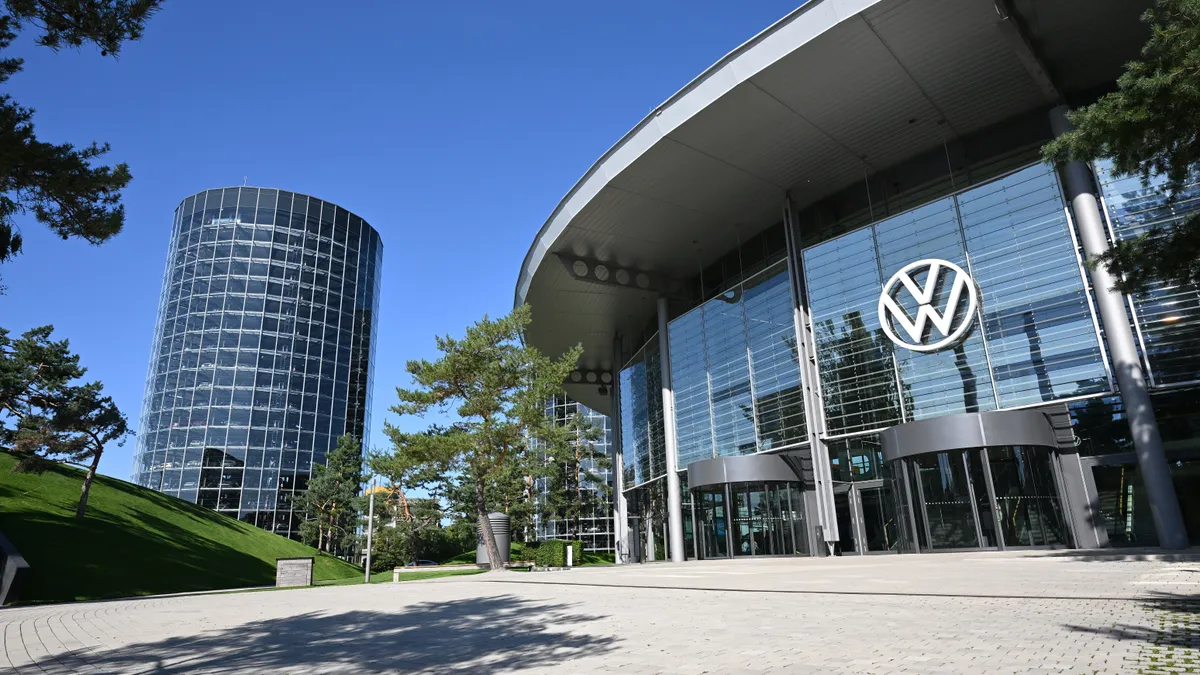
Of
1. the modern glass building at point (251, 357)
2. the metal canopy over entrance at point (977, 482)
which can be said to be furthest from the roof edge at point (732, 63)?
the modern glass building at point (251, 357)

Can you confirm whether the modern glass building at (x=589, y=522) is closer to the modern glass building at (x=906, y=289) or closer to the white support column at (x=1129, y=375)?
the modern glass building at (x=906, y=289)

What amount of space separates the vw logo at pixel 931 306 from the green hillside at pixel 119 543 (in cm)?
2633

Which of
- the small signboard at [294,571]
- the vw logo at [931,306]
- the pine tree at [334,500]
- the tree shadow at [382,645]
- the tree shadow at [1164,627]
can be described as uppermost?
the vw logo at [931,306]

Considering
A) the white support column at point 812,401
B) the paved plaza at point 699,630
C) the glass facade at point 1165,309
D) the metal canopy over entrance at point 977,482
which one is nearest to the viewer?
the paved plaza at point 699,630

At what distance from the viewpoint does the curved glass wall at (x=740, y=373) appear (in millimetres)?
26031

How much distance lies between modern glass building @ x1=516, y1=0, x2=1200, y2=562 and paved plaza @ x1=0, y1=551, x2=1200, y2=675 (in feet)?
24.1

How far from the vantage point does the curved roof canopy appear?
18.0 m

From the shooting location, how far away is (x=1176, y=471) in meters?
18.1

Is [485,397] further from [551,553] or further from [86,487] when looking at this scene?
[86,487]

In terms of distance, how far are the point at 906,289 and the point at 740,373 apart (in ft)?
24.6

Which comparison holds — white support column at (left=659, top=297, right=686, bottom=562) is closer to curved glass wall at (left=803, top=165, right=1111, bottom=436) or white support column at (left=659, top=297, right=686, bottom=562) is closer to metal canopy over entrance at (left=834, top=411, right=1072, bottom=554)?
curved glass wall at (left=803, top=165, right=1111, bottom=436)

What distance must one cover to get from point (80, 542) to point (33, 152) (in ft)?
78.7

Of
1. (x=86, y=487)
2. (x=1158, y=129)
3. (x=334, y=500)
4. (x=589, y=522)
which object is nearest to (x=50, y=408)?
(x=86, y=487)

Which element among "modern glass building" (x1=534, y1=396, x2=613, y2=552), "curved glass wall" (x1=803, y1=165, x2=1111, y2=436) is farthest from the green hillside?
"modern glass building" (x1=534, y1=396, x2=613, y2=552)
